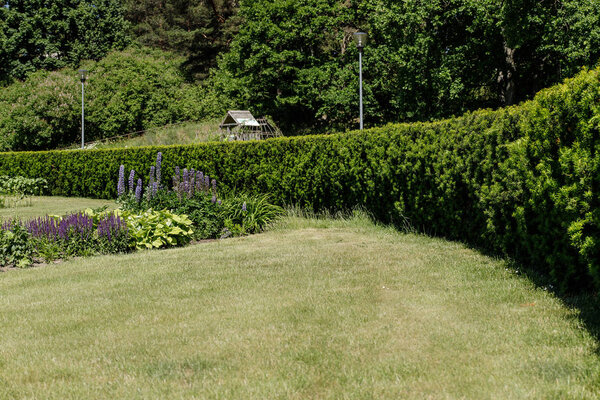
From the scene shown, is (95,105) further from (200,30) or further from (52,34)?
(52,34)

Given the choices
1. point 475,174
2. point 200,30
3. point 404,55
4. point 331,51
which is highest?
point 200,30

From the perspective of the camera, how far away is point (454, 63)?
2127cm

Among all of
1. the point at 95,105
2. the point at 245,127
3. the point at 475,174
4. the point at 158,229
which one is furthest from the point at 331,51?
the point at 475,174

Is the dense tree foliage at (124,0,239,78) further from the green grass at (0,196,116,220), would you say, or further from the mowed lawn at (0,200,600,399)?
the mowed lawn at (0,200,600,399)

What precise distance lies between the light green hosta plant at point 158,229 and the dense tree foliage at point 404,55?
561 inches

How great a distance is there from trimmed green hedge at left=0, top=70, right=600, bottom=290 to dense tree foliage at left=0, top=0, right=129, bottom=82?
32346 millimetres

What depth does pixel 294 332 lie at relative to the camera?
373 cm

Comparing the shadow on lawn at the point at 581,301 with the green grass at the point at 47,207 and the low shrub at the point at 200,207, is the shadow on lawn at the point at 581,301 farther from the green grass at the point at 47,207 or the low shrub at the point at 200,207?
the green grass at the point at 47,207

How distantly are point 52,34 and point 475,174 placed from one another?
145 feet

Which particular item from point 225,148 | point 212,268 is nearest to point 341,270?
point 212,268

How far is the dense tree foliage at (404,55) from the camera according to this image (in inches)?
710

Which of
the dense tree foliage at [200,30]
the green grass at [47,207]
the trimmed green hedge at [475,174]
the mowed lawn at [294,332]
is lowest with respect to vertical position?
the green grass at [47,207]

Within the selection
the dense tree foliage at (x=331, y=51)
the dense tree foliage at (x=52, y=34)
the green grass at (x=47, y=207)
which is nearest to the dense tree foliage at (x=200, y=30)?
the dense tree foliage at (x=331, y=51)

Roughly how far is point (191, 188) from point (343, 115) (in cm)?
1877
